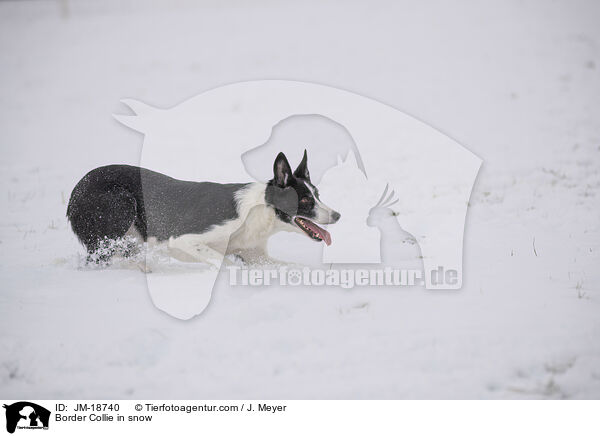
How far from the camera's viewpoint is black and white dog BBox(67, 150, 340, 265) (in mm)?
4242

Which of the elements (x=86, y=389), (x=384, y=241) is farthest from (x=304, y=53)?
(x=86, y=389)

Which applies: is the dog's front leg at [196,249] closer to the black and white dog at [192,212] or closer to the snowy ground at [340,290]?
the black and white dog at [192,212]

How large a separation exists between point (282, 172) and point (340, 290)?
1035 mm

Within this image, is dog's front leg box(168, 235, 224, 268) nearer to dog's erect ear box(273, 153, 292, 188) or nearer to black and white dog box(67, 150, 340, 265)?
black and white dog box(67, 150, 340, 265)

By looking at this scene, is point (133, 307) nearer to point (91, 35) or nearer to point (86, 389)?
point (86, 389)

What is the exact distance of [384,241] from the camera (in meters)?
5.12

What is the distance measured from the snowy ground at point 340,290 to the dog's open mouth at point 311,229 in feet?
2.01

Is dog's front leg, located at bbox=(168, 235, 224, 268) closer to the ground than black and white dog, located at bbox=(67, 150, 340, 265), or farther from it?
closer to the ground
